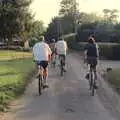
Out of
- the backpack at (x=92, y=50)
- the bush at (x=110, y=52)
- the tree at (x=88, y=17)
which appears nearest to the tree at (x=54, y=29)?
the tree at (x=88, y=17)

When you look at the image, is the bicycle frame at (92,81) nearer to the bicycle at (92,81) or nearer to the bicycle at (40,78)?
the bicycle at (92,81)

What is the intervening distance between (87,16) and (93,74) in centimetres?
9940

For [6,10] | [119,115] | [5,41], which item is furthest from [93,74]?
[5,41]

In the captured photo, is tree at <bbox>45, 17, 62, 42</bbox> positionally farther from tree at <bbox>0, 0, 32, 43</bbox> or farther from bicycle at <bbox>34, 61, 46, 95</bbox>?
bicycle at <bbox>34, 61, 46, 95</bbox>

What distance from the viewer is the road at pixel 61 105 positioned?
12.9m

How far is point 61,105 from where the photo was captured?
1468cm

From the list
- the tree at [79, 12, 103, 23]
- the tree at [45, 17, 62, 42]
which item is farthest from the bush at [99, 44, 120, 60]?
the tree at [79, 12, 103, 23]

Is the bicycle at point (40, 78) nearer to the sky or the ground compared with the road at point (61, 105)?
nearer to the sky

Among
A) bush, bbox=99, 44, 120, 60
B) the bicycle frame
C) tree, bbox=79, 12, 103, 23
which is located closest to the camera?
the bicycle frame

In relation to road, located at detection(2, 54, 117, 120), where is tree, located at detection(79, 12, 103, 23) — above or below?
above

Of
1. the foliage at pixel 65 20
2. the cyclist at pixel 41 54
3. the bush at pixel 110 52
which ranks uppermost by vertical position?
the foliage at pixel 65 20

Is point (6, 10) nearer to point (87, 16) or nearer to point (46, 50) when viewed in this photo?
point (87, 16)

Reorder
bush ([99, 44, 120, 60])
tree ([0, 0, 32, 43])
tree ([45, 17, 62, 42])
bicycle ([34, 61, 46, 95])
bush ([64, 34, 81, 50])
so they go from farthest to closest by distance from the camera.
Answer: tree ([45, 17, 62, 42]) < tree ([0, 0, 32, 43]) < bush ([64, 34, 81, 50]) < bush ([99, 44, 120, 60]) < bicycle ([34, 61, 46, 95])

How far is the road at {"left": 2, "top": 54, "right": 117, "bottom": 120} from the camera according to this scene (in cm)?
1285
